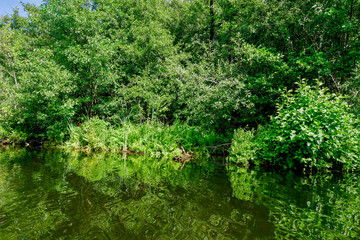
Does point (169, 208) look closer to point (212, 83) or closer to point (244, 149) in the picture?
point (244, 149)

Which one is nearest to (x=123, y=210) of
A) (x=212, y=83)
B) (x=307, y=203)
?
(x=307, y=203)

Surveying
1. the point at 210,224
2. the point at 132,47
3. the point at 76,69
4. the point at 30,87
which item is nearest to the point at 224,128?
the point at 210,224

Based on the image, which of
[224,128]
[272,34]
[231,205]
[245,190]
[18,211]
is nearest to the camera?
[18,211]

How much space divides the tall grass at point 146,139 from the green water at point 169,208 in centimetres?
455

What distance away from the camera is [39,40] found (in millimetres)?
17906

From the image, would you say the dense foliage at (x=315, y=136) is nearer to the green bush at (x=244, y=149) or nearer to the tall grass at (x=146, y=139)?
the green bush at (x=244, y=149)

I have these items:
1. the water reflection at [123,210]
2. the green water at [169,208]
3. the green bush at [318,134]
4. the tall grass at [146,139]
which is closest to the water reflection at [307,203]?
the green water at [169,208]

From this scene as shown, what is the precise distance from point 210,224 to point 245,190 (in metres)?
2.02

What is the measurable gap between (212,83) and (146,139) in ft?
17.1

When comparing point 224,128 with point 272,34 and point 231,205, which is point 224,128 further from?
point 231,205

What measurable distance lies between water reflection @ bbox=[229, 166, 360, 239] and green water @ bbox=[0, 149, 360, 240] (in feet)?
0.05

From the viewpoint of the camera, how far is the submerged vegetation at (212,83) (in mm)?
7441

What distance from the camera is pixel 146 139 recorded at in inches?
404

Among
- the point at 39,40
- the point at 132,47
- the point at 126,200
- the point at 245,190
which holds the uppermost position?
the point at 39,40
